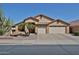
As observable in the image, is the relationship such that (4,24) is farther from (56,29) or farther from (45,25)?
(56,29)

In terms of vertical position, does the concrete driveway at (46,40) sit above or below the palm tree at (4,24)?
below

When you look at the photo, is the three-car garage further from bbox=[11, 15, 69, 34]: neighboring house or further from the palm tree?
the palm tree

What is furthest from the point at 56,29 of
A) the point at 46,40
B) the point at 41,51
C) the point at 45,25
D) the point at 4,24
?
the point at 41,51

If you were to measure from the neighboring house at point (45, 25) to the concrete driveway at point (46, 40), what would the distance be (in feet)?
1.21

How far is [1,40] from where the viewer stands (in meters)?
16.1

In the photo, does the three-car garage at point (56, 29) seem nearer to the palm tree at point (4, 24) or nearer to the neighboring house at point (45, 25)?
the neighboring house at point (45, 25)

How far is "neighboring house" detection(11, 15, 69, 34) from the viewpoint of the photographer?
1447 centimetres

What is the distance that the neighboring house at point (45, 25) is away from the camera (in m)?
14.5

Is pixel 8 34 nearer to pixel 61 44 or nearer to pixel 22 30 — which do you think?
pixel 22 30

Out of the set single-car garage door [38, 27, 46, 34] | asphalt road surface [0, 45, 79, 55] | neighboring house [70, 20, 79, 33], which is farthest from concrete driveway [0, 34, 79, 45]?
asphalt road surface [0, 45, 79, 55]

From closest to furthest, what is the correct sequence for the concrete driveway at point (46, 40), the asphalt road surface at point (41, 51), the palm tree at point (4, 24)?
the asphalt road surface at point (41, 51)
the palm tree at point (4, 24)
the concrete driveway at point (46, 40)

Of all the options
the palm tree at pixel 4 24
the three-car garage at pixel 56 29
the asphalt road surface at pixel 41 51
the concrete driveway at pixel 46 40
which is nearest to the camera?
the asphalt road surface at pixel 41 51

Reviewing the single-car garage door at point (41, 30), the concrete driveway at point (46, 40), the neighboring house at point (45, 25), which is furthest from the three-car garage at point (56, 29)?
the single-car garage door at point (41, 30)
